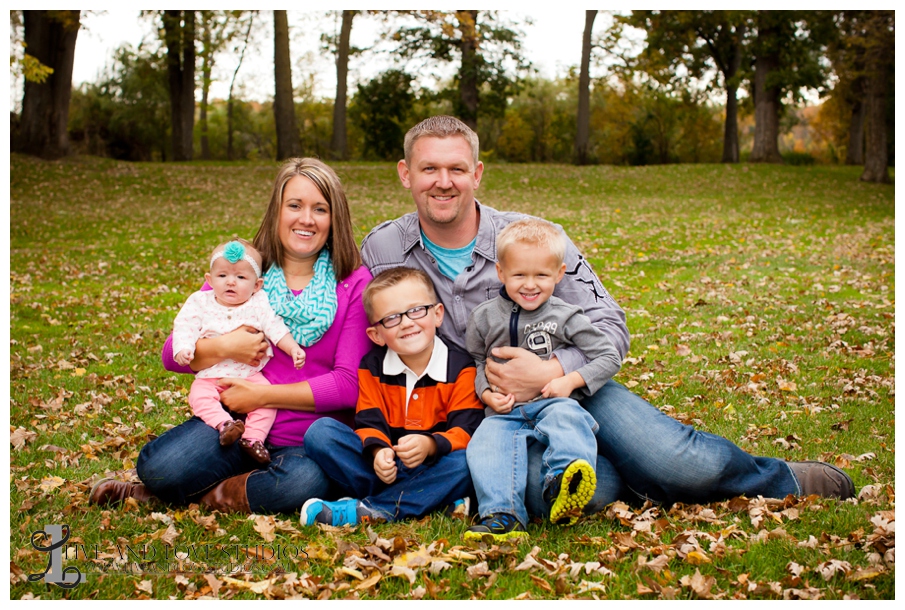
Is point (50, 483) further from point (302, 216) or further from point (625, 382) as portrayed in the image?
point (625, 382)

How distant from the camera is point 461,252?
15.4 feet

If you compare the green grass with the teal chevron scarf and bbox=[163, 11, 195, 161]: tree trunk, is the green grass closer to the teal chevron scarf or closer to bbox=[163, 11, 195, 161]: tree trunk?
the teal chevron scarf

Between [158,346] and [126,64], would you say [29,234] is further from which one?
[126,64]

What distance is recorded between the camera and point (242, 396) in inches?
161

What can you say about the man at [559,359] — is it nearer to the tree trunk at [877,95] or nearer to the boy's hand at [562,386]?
the boy's hand at [562,386]

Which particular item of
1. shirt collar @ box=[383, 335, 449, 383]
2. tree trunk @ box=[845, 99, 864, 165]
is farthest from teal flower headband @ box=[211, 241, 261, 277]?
tree trunk @ box=[845, 99, 864, 165]

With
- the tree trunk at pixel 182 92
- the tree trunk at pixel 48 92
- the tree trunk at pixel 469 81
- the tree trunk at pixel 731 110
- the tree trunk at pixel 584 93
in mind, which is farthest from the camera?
the tree trunk at pixel 731 110

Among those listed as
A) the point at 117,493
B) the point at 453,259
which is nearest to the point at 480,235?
the point at 453,259

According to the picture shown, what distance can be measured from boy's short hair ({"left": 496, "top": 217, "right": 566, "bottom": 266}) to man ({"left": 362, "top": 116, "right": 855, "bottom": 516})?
13.2 inches

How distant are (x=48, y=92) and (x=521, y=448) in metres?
27.3

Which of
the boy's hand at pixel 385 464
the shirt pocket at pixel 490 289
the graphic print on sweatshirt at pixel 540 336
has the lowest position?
the boy's hand at pixel 385 464

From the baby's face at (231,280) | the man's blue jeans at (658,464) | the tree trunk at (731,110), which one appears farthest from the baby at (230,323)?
the tree trunk at (731,110)

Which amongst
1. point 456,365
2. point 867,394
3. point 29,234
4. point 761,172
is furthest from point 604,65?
point 456,365

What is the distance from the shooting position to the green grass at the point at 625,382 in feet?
11.1
